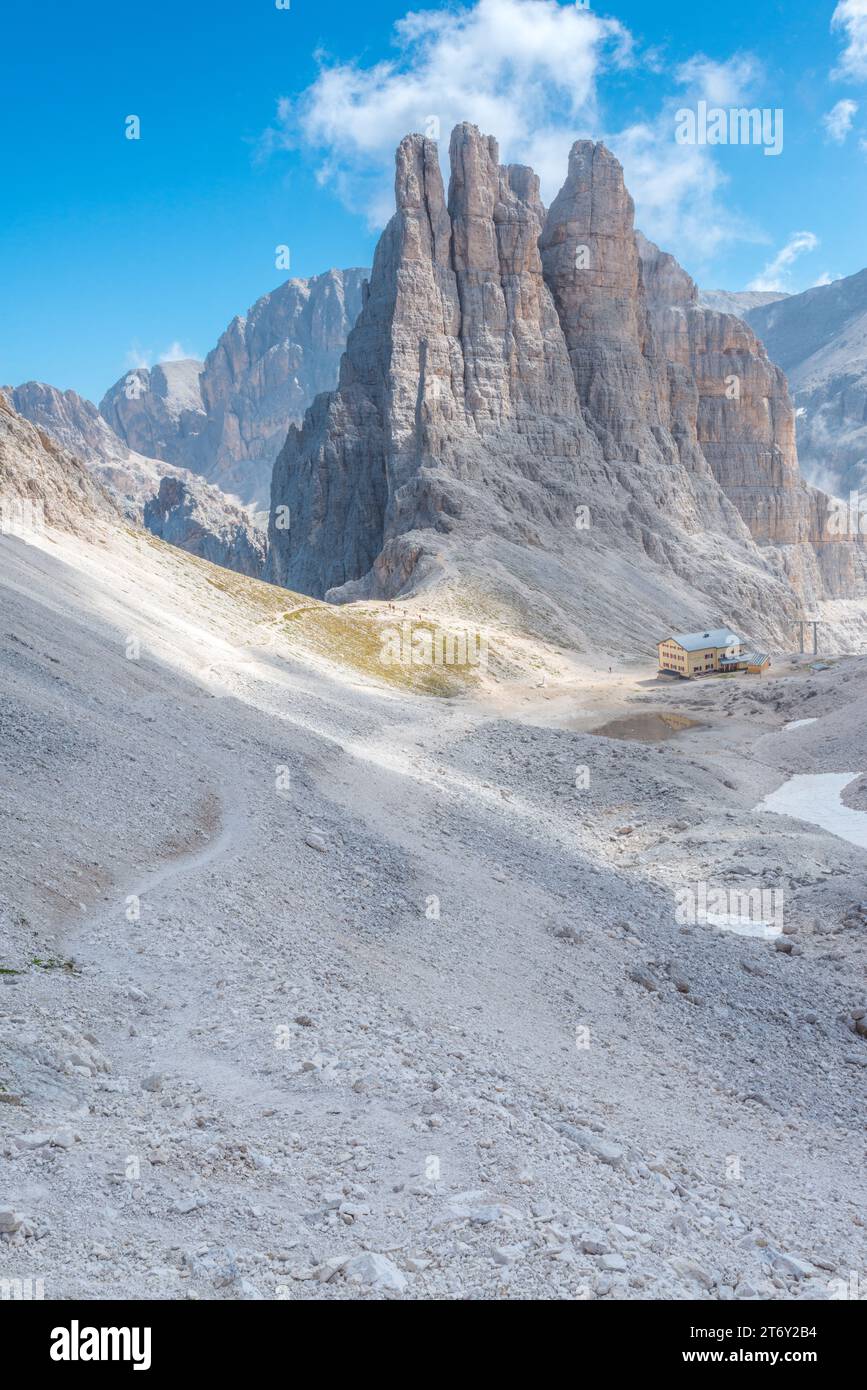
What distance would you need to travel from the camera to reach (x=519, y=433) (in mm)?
113750

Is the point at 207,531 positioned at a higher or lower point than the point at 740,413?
lower

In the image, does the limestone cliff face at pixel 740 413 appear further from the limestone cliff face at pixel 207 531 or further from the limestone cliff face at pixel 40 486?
the limestone cliff face at pixel 40 486

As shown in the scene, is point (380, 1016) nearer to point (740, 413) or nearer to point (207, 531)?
point (740, 413)

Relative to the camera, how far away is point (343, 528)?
126 meters

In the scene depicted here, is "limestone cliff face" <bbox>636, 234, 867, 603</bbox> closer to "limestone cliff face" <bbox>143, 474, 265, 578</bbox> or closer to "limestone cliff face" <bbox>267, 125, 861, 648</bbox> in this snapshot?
"limestone cliff face" <bbox>267, 125, 861, 648</bbox>

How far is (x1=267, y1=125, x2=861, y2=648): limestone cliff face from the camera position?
101m

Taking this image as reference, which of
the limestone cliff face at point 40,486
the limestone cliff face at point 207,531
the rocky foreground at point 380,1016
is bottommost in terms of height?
the rocky foreground at point 380,1016

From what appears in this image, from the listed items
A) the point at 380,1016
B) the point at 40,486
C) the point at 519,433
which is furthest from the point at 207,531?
the point at 380,1016

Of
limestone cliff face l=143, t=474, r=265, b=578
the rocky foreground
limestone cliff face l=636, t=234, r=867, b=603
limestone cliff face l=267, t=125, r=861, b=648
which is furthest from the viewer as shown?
limestone cliff face l=143, t=474, r=265, b=578

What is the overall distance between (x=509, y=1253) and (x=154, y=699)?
24178mm

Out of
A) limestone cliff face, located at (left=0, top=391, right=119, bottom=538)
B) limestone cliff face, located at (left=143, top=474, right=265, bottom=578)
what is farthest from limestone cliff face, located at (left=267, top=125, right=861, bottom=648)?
limestone cliff face, located at (left=0, top=391, right=119, bottom=538)

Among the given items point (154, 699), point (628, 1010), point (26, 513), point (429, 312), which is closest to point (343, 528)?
point (429, 312)

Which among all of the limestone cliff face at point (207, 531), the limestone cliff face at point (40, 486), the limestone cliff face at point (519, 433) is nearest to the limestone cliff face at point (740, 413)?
the limestone cliff face at point (519, 433)

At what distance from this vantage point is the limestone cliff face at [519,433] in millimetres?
101000
